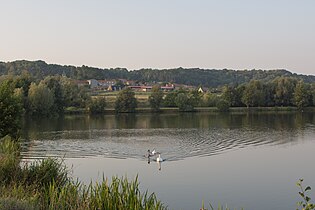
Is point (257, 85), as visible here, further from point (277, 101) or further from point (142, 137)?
point (142, 137)

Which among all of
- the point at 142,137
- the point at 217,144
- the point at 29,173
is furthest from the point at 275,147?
the point at 29,173

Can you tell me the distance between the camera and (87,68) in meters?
156

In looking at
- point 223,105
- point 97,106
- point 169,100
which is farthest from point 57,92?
point 223,105

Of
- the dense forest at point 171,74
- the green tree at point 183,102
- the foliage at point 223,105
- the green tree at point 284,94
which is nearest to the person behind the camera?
the foliage at point 223,105

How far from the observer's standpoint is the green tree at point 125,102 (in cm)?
7869

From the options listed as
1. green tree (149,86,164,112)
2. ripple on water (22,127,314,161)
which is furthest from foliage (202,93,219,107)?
ripple on water (22,127,314,161)

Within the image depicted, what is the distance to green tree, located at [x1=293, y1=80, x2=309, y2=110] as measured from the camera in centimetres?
8094

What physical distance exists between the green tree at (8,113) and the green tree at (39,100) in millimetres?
35085

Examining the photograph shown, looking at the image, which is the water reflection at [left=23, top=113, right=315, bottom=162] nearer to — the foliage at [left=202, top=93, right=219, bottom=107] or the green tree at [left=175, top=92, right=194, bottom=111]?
the green tree at [left=175, top=92, right=194, bottom=111]

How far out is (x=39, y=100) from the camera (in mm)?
61469

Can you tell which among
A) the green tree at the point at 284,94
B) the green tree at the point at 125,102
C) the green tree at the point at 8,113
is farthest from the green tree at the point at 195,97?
the green tree at the point at 8,113

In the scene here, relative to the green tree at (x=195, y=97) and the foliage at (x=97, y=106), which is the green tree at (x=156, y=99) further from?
the foliage at (x=97, y=106)

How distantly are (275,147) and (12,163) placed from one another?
2538cm

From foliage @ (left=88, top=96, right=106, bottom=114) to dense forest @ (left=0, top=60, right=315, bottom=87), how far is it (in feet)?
Answer: 238
